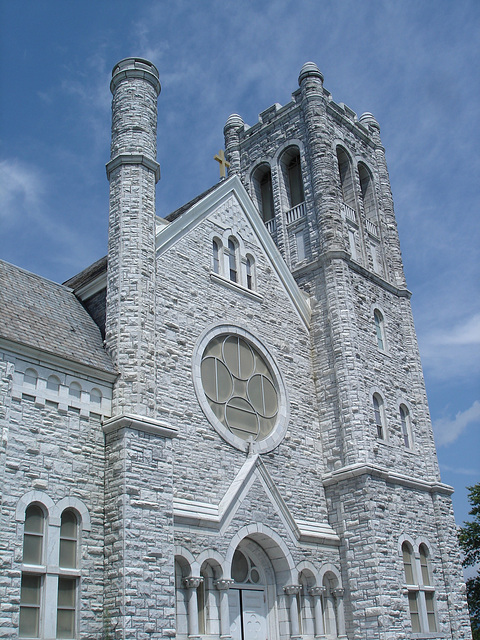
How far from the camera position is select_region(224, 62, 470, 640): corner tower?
1752 centimetres

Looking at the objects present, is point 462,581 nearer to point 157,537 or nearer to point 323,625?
point 323,625

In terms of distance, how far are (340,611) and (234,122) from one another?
20.2 metres

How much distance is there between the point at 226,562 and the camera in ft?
47.5

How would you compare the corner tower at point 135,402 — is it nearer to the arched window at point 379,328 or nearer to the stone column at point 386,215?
the arched window at point 379,328

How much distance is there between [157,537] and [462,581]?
10.7m

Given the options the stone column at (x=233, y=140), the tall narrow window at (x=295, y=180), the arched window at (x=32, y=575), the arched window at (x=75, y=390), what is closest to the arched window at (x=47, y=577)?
the arched window at (x=32, y=575)

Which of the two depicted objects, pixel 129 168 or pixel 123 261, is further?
pixel 129 168

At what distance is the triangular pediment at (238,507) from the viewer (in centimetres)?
1427

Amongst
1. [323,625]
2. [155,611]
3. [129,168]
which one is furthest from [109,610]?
[129,168]

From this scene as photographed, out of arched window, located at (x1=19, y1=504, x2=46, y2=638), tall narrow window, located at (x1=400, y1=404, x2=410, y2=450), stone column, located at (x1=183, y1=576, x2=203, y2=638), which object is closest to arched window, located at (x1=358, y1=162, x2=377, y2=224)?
tall narrow window, located at (x1=400, y1=404, x2=410, y2=450)

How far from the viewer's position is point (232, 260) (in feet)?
65.4

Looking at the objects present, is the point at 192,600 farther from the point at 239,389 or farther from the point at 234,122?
the point at 234,122

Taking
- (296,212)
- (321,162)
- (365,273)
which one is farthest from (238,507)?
(321,162)

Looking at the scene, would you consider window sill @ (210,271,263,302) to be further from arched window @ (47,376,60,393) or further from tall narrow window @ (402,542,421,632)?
tall narrow window @ (402,542,421,632)
